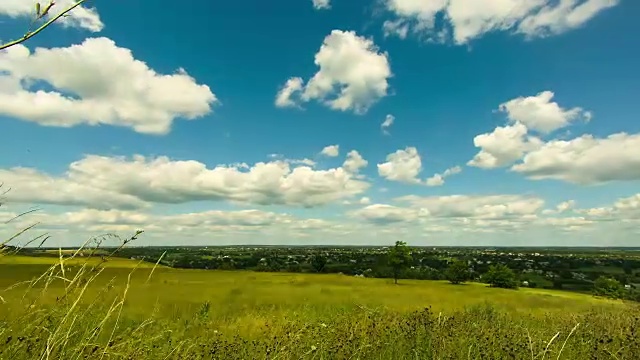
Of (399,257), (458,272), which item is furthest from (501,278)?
(399,257)

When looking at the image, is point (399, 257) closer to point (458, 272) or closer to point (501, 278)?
point (458, 272)

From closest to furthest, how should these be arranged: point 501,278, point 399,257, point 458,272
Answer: point 399,257 → point 501,278 → point 458,272

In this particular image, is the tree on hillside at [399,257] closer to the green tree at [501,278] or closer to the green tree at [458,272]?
the green tree at [458,272]

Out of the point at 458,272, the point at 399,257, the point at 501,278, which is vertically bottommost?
the point at 501,278

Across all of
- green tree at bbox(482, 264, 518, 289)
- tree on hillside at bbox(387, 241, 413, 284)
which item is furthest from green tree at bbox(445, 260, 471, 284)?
tree on hillside at bbox(387, 241, 413, 284)

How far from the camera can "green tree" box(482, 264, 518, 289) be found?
97375 mm

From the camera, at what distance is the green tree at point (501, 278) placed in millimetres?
97375

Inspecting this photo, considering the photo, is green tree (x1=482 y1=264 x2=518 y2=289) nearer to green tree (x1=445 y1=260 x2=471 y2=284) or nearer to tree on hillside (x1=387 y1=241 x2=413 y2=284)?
green tree (x1=445 y1=260 x2=471 y2=284)

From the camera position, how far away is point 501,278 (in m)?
99.8

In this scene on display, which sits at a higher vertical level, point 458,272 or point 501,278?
point 458,272

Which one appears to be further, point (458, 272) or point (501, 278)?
point (458, 272)

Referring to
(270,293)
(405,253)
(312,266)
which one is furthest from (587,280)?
(270,293)

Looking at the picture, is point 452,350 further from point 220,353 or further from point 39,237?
point 39,237

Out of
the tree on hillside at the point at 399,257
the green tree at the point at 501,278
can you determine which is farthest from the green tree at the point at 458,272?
the tree on hillside at the point at 399,257
